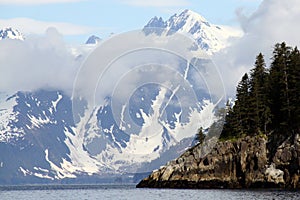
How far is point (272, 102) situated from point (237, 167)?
20674mm

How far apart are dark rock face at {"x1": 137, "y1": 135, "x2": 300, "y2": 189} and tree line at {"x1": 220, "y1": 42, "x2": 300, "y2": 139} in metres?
5.28

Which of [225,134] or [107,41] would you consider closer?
[107,41]

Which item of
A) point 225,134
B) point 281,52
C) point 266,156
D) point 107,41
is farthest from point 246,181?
point 107,41

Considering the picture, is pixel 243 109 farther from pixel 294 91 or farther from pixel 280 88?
pixel 294 91

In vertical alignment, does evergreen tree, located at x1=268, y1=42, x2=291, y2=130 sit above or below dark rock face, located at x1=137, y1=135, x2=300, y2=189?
above

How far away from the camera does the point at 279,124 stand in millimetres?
170750

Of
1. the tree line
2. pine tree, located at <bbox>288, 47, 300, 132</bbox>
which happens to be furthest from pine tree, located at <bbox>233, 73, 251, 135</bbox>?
pine tree, located at <bbox>288, 47, 300, 132</bbox>

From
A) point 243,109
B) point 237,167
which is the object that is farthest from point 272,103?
point 237,167

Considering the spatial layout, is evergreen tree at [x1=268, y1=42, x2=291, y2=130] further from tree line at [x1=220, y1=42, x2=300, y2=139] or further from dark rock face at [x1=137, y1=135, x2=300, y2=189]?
dark rock face at [x1=137, y1=135, x2=300, y2=189]

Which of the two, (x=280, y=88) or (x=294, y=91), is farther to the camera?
(x=280, y=88)

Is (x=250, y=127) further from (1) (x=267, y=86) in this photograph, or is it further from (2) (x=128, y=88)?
(2) (x=128, y=88)

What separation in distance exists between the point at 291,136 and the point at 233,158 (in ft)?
51.2

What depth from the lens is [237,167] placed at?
168m

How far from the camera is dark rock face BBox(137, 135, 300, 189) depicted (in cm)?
15812
